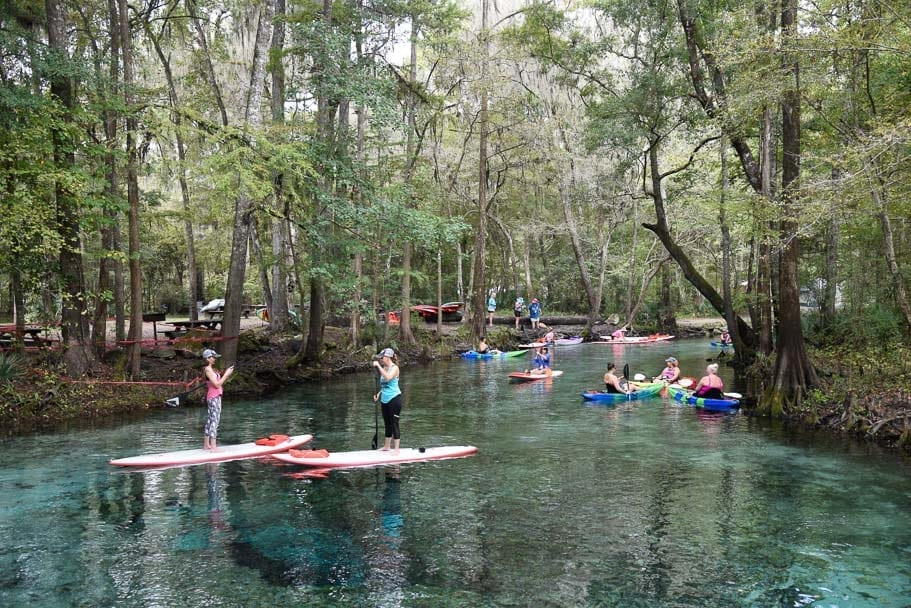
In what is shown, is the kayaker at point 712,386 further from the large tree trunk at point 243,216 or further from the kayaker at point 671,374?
the large tree trunk at point 243,216

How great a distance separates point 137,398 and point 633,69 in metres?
16.8

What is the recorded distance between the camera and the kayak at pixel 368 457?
10992 mm

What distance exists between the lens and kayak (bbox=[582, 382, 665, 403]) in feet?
58.0

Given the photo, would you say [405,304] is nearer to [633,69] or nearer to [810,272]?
[633,69]

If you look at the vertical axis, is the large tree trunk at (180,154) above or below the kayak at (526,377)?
above

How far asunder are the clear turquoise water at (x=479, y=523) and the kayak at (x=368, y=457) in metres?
0.29

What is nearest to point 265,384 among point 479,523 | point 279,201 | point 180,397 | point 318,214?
point 180,397

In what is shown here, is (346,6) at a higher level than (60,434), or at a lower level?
higher

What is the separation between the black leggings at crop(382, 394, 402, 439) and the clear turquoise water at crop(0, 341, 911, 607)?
0.60 m

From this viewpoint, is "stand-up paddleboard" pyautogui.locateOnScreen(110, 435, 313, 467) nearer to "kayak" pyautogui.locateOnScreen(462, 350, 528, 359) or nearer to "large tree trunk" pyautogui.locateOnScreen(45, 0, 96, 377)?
"large tree trunk" pyautogui.locateOnScreen(45, 0, 96, 377)

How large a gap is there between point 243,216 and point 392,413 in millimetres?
8617

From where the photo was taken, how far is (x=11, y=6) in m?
15.5

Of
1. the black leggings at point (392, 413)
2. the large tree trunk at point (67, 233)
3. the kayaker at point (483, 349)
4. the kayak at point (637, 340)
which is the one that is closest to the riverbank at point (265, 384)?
the large tree trunk at point (67, 233)

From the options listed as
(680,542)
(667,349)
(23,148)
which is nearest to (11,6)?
(23,148)
